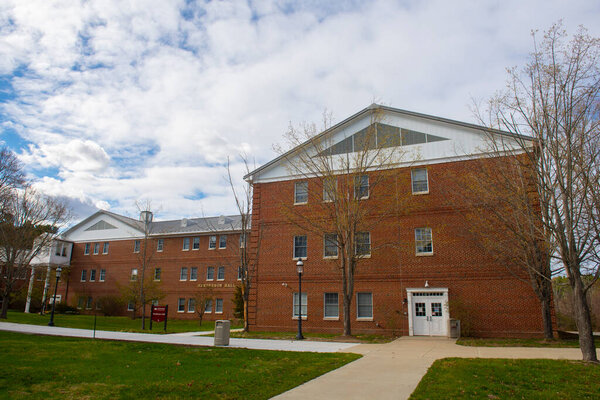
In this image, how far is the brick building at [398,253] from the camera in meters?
21.4

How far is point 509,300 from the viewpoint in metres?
20.9

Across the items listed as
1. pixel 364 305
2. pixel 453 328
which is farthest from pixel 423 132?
pixel 453 328

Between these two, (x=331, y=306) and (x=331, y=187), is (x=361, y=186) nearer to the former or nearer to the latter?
(x=331, y=187)

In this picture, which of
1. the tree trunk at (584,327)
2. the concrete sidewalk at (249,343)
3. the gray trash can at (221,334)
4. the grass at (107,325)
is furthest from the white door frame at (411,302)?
the grass at (107,325)

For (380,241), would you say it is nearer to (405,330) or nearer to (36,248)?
(405,330)

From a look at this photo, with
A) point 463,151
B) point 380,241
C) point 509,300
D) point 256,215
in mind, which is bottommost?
point 509,300

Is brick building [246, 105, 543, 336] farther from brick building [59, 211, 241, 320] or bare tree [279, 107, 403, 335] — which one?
brick building [59, 211, 241, 320]

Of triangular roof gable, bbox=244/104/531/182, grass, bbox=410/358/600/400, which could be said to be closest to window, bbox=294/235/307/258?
triangular roof gable, bbox=244/104/531/182

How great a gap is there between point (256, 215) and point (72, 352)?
15.8 m

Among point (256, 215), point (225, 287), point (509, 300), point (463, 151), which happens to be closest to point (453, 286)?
point (509, 300)

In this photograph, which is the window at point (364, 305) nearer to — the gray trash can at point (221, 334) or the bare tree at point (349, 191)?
the bare tree at point (349, 191)

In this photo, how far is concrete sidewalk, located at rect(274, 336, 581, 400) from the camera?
26.8 ft

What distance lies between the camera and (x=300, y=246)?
25969 millimetres

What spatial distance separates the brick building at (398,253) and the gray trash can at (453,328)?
137cm
